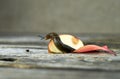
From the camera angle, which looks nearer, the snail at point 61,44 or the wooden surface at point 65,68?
the wooden surface at point 65,68

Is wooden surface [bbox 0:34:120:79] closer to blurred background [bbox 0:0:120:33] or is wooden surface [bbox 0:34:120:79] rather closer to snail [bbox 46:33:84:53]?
snail [bbox 46:33:84:53]

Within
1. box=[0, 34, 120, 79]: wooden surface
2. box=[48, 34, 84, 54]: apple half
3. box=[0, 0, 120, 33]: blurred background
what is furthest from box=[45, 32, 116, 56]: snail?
box=[0, 0, 120, 33]: blurred background

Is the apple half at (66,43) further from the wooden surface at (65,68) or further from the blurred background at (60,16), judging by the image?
the blurred background at (60,16)

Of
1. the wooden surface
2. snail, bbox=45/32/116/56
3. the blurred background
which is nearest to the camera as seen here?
the wooden surface

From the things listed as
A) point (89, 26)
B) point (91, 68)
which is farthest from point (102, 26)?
point (91, 68)

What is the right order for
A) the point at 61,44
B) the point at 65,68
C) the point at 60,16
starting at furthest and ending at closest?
1. the point at 60,16
2. the point at 61,44
3. the point at 65,68

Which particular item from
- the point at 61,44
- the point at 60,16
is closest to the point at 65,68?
the point at 61,44

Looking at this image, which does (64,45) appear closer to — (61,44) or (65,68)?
(61,44)

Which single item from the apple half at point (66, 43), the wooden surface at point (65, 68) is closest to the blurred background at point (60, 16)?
the apple half at point (66, 43)
